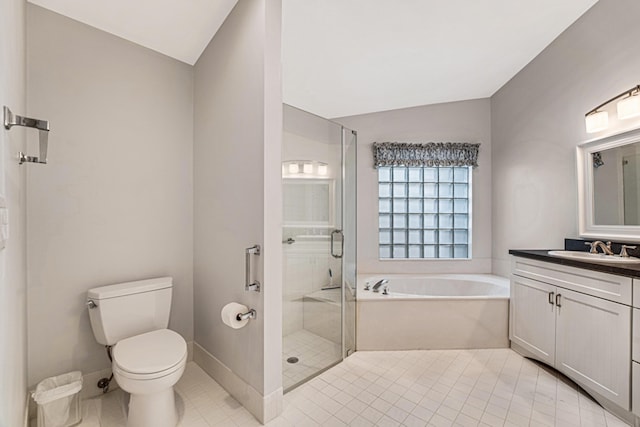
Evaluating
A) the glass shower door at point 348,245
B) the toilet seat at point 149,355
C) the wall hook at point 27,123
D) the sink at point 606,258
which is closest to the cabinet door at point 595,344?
the sink at point 606,258

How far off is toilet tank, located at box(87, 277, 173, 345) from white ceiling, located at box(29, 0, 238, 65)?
1717 mm

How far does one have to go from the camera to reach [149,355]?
1.56 m

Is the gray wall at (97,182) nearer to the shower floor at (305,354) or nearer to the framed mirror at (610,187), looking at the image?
the shower floor at (305,354)

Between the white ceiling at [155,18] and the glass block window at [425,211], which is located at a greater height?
the white ceiling at [155,18]

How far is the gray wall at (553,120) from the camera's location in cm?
213

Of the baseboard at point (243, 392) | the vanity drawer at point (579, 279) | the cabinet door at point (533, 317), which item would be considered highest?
the vanity drawer at point (579, 279)

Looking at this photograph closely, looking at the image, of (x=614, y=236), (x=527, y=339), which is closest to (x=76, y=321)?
(x=527, y=339)

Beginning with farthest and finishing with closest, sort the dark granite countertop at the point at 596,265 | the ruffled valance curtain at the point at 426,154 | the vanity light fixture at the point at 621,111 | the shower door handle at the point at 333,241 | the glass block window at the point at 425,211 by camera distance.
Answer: the glass block window at the point at 425,211
the ruffled valance curtain at the point at 426,154
the shower door handle at the point at 333,241
the vanity light fixture at the point at 621,111
the dark granite countertop at the point at 596,265

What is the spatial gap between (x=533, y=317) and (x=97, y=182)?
339 centimetres

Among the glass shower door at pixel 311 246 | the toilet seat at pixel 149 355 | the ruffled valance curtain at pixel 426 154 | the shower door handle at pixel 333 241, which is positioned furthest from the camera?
the ruffled valance curtain at pixel 426 154

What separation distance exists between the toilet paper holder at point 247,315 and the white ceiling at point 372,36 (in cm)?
193

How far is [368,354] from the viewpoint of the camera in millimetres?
2490

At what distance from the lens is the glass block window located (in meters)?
3.59

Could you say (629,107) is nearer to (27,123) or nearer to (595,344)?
(595,344)
